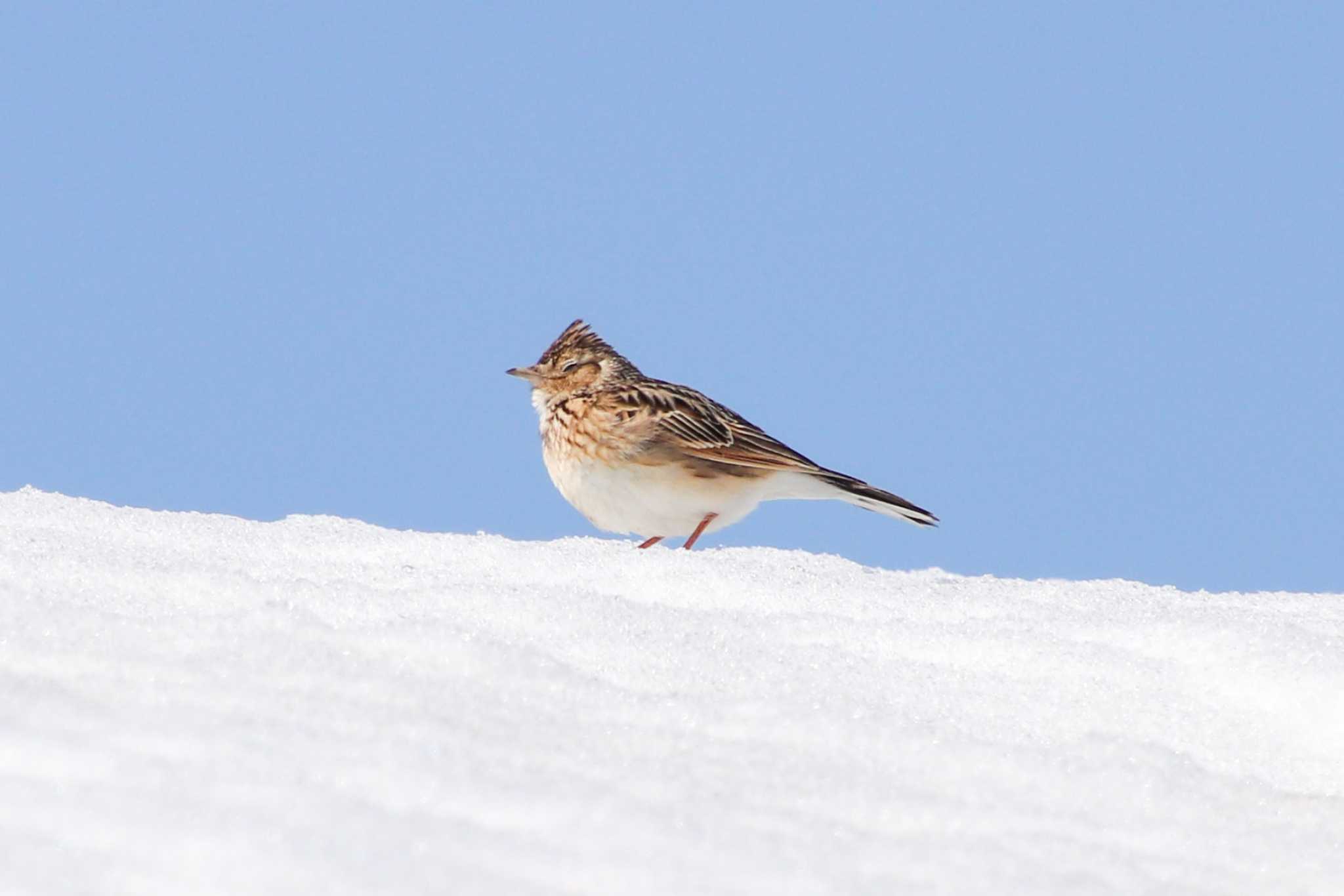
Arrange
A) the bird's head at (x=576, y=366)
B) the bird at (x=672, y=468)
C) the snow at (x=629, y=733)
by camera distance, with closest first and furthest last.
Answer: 1. the snow at (x=629, y=733)
2. the bird at (x=672, y=468)
3. the bird's head at (x=576, y=366)

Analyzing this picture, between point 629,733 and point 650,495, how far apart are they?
4.99 metres

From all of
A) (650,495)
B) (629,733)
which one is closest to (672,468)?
(650,495)

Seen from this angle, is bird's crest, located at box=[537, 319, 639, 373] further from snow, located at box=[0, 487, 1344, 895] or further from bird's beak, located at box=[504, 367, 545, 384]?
snow, located at box=[0, 487, 1344, 895]

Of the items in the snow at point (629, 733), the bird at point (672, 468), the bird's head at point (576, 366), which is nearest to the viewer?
the snow at point (629, 733)

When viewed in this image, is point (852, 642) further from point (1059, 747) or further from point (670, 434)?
point (670, 434)

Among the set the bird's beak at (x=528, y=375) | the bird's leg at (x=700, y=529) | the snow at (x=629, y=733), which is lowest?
the snow at (x=629, y=733)

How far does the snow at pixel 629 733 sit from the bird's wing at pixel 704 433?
286 cm

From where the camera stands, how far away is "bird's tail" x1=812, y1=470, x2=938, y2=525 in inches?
341

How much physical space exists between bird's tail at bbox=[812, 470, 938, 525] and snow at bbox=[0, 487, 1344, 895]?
302cm

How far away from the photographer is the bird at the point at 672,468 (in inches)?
334

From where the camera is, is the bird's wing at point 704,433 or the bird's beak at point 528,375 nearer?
the bird's wing at point 704,433

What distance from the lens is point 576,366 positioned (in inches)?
379

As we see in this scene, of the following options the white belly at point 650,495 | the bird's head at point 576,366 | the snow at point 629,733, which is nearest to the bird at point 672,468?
the white belly at point 650,495

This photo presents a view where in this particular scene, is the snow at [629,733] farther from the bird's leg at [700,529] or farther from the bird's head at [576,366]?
the bird's head at [576,366]
